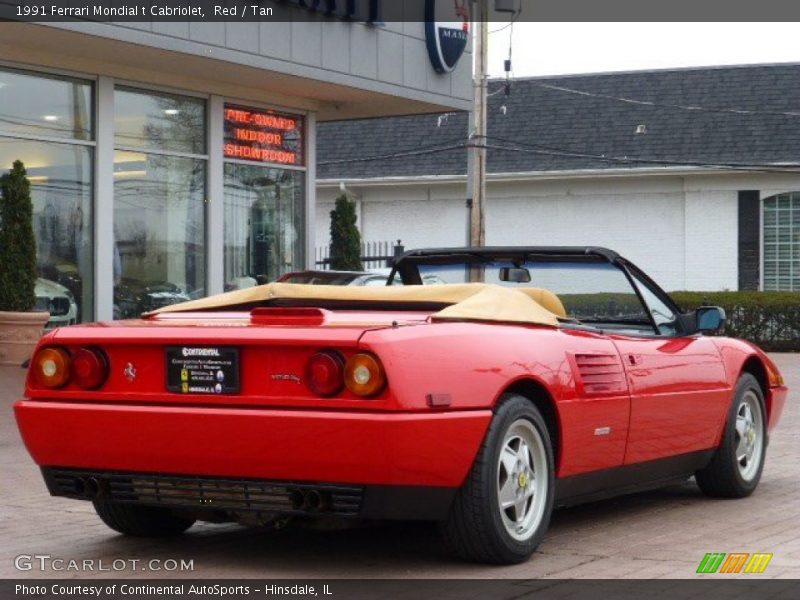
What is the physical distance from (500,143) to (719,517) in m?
28.9

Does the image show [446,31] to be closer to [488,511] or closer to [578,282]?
[578,282]

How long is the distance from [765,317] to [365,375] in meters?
23.5

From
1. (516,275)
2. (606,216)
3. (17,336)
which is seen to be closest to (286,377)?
(516,275)

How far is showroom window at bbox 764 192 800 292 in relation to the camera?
32844 mm

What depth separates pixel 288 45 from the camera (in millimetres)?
17234

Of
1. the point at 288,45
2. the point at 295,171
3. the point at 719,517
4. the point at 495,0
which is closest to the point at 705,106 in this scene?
the point at 495,0

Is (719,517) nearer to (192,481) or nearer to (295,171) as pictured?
(192,481)

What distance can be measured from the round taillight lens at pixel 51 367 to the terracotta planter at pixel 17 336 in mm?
9994

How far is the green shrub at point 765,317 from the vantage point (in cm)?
2777

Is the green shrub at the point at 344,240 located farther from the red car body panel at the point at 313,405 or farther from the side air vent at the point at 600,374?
the red car body panel at the point at 313,405

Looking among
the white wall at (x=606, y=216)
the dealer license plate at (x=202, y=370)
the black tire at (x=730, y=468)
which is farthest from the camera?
the white wall at (x=606, y=216)

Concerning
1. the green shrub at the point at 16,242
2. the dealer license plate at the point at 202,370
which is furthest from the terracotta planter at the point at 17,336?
the dealer license plate at the point at 202,370

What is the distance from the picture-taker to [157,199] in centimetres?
1797

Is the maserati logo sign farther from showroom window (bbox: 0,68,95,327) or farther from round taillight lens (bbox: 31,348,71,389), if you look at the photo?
round taillight lens (bbox: 31,348,71,389)
